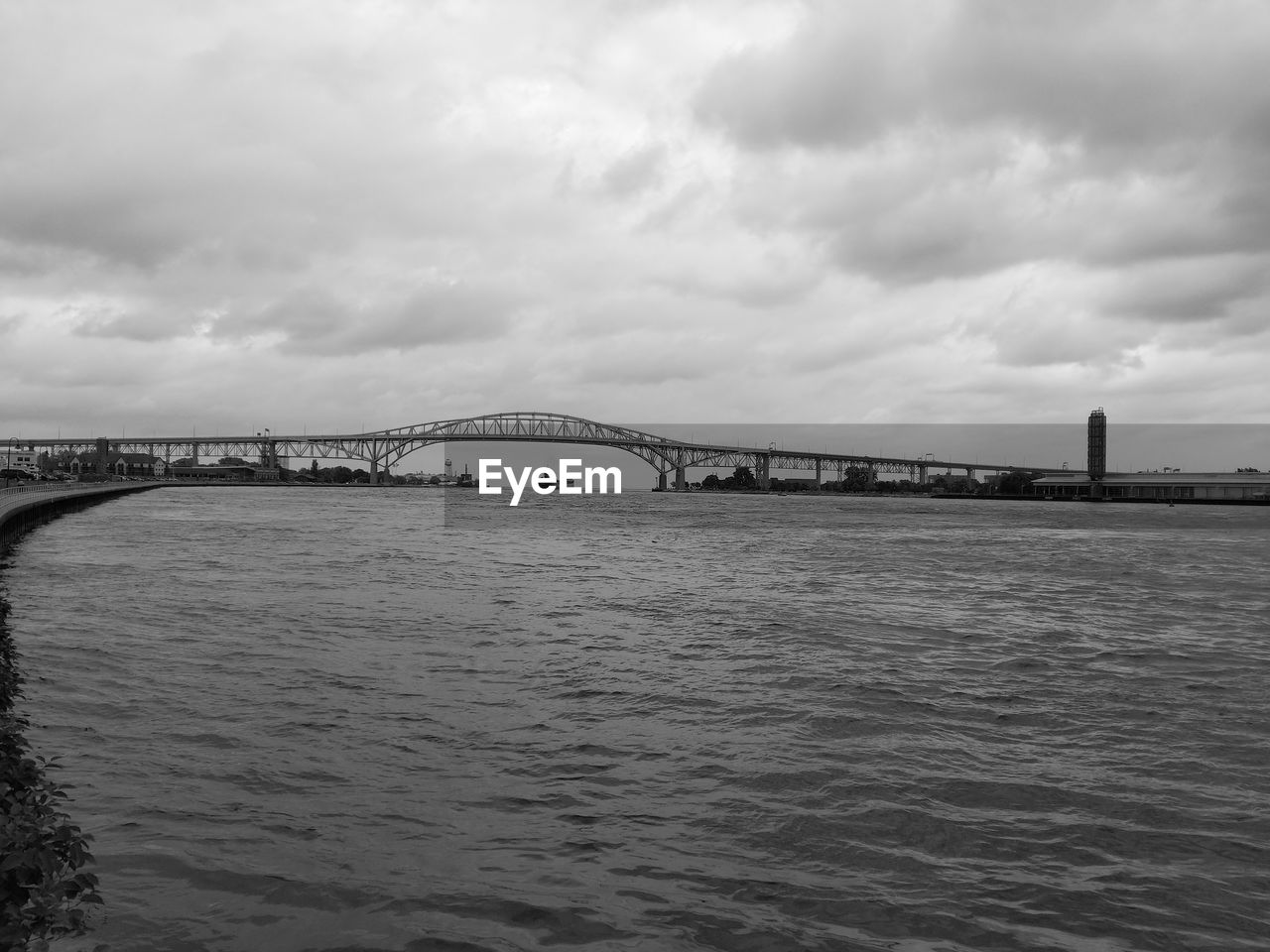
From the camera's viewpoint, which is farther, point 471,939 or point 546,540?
point 546,540

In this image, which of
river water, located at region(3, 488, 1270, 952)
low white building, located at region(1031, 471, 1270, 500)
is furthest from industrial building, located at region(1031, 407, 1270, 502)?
river water, located at region(3, 488, 1270, 952)

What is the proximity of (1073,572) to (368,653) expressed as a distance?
24879 mm

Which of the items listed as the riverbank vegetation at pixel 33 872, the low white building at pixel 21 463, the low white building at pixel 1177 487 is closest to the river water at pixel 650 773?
the riverbank vegetation at pixel 33 872

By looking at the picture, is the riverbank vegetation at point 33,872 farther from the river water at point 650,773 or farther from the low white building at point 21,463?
the low white building at point 21,463

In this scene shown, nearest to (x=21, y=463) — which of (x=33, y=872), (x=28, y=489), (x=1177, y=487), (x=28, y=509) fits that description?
(x=28, y=489)

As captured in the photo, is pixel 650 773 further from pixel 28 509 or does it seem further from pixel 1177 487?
pixel 1177 487

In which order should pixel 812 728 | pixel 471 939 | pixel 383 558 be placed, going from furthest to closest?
pixel 383 558 < pixel 812 728 < pixel 471 939

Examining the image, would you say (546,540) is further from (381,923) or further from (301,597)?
(381,923)

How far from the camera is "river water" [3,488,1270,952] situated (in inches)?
197

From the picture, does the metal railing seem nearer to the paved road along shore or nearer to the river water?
the paved road along shore

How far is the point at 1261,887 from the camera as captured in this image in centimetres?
542

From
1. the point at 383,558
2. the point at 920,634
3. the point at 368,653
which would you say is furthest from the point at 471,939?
the point at 383,558

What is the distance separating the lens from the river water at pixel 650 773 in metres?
5.00

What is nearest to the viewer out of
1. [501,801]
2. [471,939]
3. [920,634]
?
[471,939]
